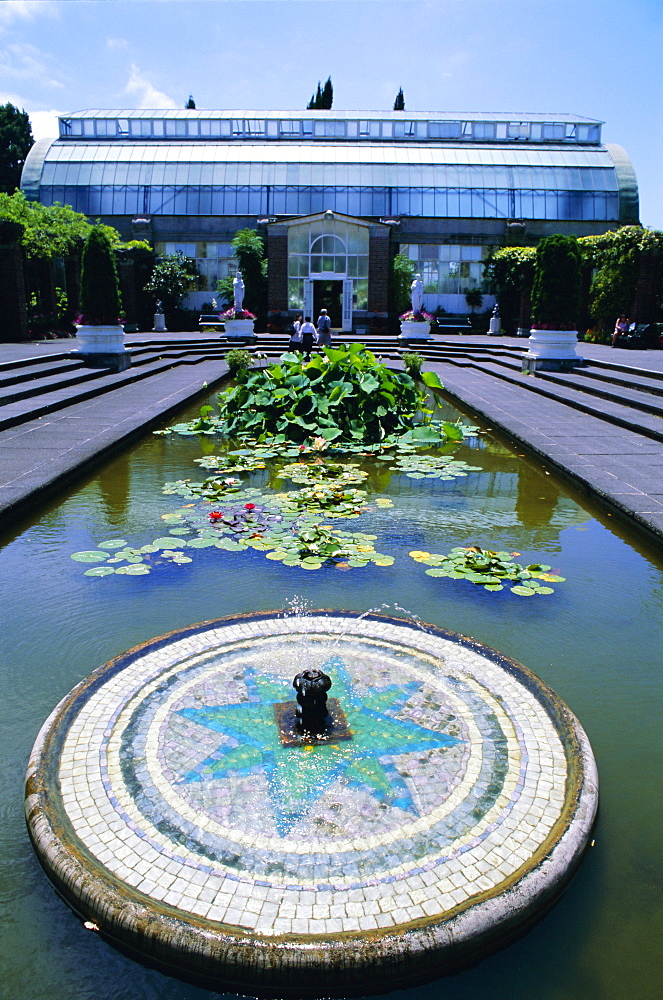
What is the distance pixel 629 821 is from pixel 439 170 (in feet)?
116

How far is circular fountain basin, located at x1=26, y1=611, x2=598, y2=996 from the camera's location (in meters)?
2.07

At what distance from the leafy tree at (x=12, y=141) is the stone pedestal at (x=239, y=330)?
34594mm

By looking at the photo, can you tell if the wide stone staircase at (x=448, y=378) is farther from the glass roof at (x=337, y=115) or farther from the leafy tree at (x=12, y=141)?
the leafy tree at (x=12, y=141)

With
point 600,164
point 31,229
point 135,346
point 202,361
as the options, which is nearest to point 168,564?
point 202,361

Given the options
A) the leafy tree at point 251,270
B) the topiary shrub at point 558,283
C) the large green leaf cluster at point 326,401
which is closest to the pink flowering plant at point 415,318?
the leafy tree at point 251,270

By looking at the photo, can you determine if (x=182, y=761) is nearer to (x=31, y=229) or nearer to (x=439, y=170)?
(x=31, y=229)

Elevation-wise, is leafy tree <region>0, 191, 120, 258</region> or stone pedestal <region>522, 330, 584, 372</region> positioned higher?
leafy tree <region>0, 191, 120, 258</region>

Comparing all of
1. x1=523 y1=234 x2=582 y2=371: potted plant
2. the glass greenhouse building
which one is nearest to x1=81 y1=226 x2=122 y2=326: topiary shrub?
x1=523 y1=234 x2=582 y2=371: potted plant

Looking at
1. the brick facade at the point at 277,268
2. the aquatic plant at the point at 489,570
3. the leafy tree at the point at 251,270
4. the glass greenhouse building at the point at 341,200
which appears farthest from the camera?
the glass greenhouse building at the point at 341,200

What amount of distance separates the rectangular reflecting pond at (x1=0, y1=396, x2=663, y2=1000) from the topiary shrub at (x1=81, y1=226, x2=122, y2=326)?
9.50 metres

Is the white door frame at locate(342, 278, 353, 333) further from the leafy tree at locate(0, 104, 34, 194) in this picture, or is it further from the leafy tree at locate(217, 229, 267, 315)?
Answer: the leafy tree at locate(0, 104, 34, 194)

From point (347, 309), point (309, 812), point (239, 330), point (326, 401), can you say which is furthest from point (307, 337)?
point (309, 812)

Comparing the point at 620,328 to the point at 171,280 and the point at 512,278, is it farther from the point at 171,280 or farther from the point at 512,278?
the point at 171,280

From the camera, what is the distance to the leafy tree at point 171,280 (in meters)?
30.5
